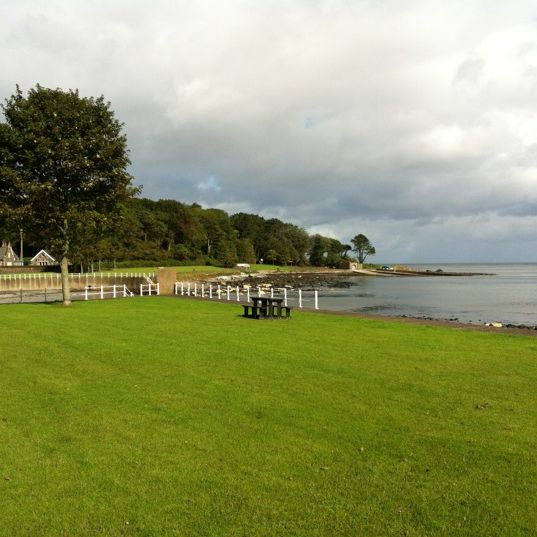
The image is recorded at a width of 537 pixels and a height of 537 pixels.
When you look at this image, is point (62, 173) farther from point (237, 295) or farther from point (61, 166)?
point (237, 295)

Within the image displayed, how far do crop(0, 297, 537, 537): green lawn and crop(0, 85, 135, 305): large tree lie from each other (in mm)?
13441

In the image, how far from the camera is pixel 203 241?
129 metres

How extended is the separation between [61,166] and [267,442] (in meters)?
21.3

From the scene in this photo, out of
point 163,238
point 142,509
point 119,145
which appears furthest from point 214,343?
point 163,238

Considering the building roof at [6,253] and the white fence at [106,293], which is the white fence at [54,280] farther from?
the building roof at [6,253]

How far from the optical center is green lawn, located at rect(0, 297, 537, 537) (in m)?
4.29

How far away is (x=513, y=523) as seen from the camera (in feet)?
13.6

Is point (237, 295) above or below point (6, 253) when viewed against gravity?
below

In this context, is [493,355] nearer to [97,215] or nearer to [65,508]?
[65,508]

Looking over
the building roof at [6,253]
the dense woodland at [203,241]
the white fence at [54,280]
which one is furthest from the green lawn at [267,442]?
the building roof at [6,253]

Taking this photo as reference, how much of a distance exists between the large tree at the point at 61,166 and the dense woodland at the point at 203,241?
37.4 metres

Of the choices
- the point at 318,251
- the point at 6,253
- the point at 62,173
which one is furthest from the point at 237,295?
the point at 318,251

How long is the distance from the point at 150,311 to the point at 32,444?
15.8m

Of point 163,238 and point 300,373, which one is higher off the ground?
point 163,238
